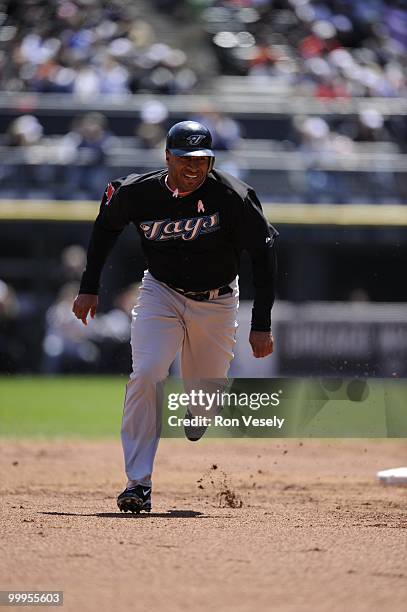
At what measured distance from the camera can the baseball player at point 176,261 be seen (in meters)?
5.71

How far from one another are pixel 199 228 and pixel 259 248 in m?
0.31

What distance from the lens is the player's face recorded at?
5621 millimetres

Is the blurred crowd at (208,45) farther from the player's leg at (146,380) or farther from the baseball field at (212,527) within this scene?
the player's leg at (146,380)

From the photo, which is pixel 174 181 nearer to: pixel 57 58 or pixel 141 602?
pixel 141 602

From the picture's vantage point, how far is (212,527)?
5.23 meters

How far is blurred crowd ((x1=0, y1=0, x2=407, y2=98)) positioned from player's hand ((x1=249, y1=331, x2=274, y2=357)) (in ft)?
39.4

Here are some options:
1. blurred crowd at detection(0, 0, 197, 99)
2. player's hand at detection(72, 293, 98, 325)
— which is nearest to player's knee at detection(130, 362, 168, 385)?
player's hand at detection(72, 293, 98, 325)

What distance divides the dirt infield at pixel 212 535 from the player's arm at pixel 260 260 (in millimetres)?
872

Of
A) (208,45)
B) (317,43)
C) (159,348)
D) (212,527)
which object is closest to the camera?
(212,527)

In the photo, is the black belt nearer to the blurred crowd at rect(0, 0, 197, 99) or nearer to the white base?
the white base

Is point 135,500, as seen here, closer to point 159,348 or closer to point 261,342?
point 159,348

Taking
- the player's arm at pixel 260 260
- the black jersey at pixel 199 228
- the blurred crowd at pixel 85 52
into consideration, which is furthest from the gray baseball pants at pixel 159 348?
the blurred crowd at pixel 85 52

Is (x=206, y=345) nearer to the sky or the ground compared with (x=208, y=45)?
nearer to the ground

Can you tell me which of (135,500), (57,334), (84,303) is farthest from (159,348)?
(57,334)
